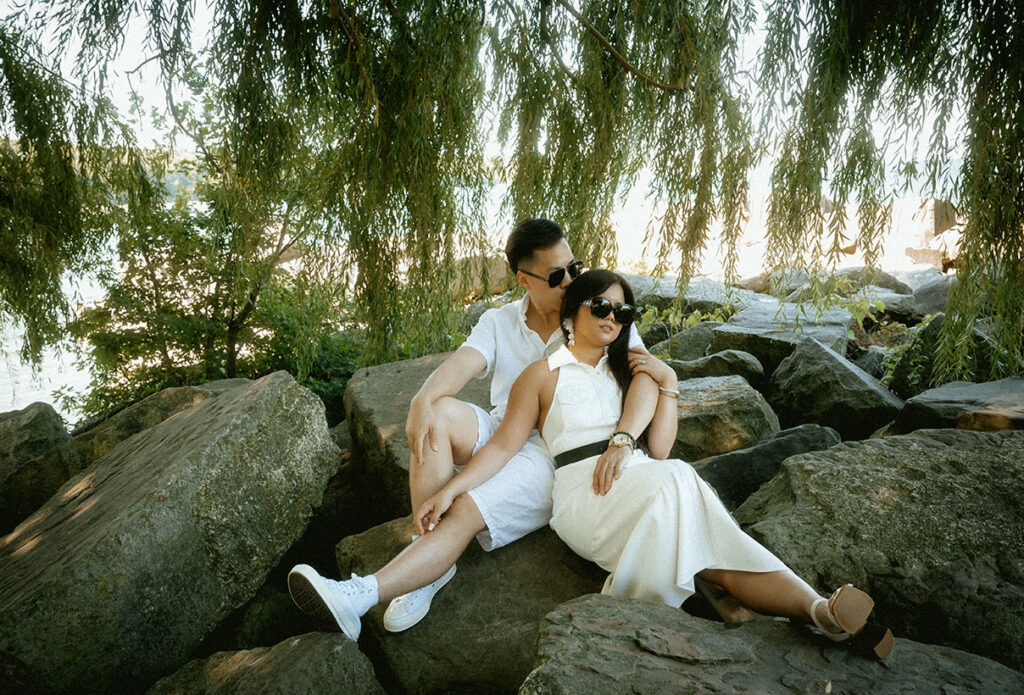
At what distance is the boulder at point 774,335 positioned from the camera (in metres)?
4.86

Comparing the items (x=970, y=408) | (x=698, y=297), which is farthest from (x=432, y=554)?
(x=698, y=297)

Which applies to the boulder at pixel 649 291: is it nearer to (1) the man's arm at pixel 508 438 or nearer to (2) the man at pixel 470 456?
(2) the man at pixel 470 456

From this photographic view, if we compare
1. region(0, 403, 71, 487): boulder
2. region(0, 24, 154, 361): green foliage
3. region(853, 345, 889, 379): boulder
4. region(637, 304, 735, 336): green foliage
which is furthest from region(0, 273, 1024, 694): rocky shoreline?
region(637, 304, 735, 336): green foliage

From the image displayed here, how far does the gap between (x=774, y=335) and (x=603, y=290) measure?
3.09 m

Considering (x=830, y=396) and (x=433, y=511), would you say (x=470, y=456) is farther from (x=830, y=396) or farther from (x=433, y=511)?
(x=830, y=396)

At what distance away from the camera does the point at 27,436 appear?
4.61 metres

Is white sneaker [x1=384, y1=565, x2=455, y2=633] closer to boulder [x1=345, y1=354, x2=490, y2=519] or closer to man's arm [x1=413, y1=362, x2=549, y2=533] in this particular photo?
man's arm [x1=413, y1=362, x2=549, y2=533]

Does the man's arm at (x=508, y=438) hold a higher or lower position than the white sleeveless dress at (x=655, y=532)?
higher

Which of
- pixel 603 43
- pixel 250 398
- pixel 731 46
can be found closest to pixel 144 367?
pixel 250 398

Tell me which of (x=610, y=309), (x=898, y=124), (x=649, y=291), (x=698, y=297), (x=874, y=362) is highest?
(x=898, y=124)

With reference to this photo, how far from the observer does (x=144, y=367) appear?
20.1 ft

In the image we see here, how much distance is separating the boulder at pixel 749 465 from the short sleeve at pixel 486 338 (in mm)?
1064

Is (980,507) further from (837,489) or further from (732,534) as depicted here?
(732,534)

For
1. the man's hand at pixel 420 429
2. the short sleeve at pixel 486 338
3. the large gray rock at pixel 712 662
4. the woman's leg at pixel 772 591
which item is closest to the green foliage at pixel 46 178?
the short sleeve at pixel 486 338
